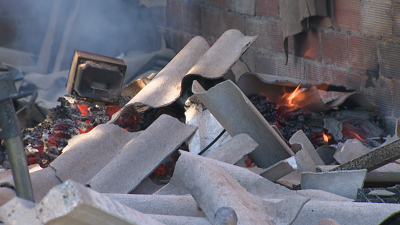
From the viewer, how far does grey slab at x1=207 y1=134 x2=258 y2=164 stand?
2066 millimetres

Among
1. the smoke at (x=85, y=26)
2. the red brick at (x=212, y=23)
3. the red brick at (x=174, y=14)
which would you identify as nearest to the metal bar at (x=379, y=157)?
the red brick at (x=212, y=23)

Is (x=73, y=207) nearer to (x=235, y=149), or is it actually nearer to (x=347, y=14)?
(x=235, y=149)

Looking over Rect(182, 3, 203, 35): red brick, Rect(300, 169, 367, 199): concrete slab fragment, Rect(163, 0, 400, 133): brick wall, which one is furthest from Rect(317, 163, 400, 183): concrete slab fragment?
Rect(182, 3, 203, 35): red brick

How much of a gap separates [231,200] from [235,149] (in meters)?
0.75

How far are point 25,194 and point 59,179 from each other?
1023mm

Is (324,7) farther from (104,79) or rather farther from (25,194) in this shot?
(25,194)

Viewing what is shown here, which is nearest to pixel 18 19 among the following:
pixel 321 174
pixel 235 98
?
pixel 235 98

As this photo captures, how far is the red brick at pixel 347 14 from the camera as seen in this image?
3000 millimetres

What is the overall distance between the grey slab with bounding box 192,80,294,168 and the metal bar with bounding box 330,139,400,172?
321 millimetres

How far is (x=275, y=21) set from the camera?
153 inches

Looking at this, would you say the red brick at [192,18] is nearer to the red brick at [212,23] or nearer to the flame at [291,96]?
the red brick at [212,23]

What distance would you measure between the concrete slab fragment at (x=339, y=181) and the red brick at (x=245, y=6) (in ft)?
8.72

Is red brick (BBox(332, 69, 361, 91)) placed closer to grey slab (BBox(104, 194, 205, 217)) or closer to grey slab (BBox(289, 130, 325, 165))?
grey slab (BBox(289, 130, 325, 165))

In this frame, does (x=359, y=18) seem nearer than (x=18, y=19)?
Yes
